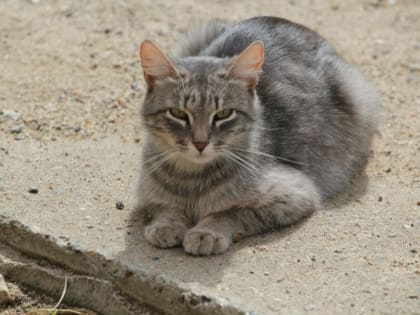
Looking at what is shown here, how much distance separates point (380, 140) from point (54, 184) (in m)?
2.47

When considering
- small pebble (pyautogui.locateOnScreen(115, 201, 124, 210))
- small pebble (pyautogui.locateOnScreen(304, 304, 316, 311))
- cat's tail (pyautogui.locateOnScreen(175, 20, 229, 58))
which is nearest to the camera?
small pebble (pyautogui.locateOnScreen(304, 304, 316, 311))

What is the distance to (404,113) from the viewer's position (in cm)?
635

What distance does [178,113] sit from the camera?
14.3 ft

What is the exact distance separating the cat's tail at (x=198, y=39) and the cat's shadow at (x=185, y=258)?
1517 mm

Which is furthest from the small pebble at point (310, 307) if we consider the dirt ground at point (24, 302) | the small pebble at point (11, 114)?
the small pebble at point (11, 114)

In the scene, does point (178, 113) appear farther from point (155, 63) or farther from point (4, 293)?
point (4, 293)

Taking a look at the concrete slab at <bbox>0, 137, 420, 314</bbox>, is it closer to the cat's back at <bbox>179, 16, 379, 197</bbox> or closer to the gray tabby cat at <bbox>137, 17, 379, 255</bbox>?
the gray tabby cat at <bbox>137, 17, 379, 255</bbox>

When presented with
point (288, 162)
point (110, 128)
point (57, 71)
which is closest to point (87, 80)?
point (57, 71)

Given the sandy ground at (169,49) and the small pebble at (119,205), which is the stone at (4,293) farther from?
the small pebble at (119,205)

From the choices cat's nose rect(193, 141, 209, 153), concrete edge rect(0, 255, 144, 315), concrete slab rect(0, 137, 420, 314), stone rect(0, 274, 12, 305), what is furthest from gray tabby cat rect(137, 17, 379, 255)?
stone rect(0, 274, 12, 305)

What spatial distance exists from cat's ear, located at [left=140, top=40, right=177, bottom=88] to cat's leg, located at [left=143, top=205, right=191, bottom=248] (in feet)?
2.58

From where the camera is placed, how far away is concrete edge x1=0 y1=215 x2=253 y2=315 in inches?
152

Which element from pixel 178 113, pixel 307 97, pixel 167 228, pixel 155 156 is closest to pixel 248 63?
pixel 178 113

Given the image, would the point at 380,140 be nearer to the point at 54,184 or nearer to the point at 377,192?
the point at 377,192
